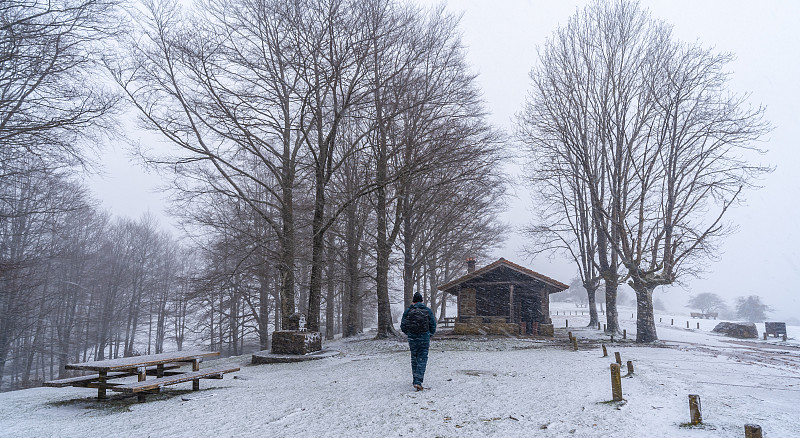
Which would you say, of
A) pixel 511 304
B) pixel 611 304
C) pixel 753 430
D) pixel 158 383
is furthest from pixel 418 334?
pixel 611 304

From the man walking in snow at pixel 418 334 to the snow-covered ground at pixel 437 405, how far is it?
0.39m

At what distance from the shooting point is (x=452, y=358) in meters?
12.7

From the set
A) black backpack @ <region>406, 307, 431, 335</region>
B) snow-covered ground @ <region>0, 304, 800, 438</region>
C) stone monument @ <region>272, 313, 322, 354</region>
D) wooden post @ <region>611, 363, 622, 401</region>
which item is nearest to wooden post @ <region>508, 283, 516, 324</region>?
snow-covered ground @ <region>0, 304, 800, 438</region>

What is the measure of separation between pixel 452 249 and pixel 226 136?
16220mm

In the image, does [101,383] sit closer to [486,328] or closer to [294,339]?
[294,339]

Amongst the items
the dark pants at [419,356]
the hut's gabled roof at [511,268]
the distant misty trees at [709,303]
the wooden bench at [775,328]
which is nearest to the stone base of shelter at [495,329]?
the hut's gabled roof at [511,268]

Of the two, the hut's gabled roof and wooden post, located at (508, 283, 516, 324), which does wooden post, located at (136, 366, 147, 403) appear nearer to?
the hut's gabled roof

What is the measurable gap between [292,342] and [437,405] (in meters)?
8.41

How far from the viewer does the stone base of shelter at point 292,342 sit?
45.0 ft

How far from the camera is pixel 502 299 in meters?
25.5

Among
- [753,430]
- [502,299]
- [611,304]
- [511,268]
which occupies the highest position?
[511,268]

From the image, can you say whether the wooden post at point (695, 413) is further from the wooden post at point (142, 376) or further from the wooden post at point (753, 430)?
the wooden post at point (142, 376)

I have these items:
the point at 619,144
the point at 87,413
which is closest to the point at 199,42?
the point at 87,413

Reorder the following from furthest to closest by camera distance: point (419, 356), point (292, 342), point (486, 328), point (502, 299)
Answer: point (502, 299) < point (486, 328) < point (292, 342) < point (419, 356)
